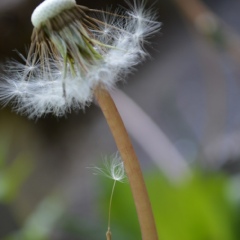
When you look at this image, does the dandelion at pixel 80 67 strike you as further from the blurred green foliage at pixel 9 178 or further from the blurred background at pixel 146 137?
the blurred green foliage at pixel 9 178

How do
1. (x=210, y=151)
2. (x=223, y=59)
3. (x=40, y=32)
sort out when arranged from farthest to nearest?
(x=223, y=59) < (x=210, y=151) < (x=40, y=32)

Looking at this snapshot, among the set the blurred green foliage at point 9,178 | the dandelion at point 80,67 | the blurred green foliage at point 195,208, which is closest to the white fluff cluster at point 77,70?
the dandelion at point 80,67

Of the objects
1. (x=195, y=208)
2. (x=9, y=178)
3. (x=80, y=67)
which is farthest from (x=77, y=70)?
(x=9, y=178)

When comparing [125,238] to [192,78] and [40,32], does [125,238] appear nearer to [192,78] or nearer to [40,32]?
[40,32]

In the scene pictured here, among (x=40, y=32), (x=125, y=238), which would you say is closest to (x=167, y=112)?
(x=125, y=238)

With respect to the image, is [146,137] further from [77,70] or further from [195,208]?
[77,70]

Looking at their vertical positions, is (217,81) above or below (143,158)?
above

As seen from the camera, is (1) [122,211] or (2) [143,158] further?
(2) [143,158]
